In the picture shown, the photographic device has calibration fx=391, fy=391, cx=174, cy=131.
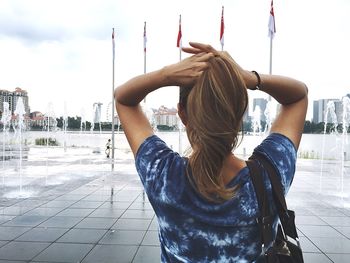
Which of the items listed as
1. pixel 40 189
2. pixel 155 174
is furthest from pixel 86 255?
pixel 40 189

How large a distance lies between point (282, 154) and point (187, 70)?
1.76 feet

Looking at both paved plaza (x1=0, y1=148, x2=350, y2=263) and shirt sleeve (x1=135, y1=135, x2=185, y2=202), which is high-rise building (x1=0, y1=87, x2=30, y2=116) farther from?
A: shirt sleeve (x1=135, y1=135, x2=185, y2=202)

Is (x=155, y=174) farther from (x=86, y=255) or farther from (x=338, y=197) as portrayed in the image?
(x=338, y=197)

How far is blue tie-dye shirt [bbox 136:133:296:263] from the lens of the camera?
141 cm

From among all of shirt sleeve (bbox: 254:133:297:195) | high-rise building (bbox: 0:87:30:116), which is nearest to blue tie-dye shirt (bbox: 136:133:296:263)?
shirt sleeve (bbox: 254:133:297:195)

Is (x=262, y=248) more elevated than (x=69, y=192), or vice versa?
(x=262, y=248)

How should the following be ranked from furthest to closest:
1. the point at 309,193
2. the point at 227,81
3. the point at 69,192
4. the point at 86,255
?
the point at 309,193 < the point at 69,192 < the point at 86,255 < the point at 227,81

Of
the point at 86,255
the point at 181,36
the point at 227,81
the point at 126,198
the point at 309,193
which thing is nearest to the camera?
the point at 227,81

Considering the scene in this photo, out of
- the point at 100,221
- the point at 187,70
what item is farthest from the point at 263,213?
the point at 100,221

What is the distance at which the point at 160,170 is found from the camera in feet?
4.84

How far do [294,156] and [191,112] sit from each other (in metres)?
0.55

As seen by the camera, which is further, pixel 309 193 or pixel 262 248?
pixel 309 193

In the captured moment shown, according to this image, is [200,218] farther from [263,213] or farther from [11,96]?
[11,96]

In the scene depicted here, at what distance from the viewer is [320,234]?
7219 mm
